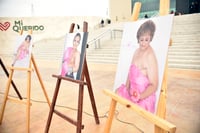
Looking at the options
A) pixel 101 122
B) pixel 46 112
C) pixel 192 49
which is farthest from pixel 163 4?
pixel 192 49

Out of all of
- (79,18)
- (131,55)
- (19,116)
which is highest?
(79,18)

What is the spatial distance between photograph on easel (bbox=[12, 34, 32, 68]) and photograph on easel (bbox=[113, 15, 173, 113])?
4.02 ft

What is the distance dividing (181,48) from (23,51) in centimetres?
494

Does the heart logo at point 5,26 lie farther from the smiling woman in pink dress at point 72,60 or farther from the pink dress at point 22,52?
the smiling woman in pink dress at point 72,60

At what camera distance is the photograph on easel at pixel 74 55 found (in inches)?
67.5

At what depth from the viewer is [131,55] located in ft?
4.34

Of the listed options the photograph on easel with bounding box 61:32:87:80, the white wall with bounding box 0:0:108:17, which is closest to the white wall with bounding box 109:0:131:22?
the white wall with bounding box 0:0:108:17

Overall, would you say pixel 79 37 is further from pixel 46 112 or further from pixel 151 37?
pixel 46 112

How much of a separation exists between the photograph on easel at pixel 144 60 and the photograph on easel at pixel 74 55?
0.43 m

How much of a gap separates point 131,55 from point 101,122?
1148 millimetres

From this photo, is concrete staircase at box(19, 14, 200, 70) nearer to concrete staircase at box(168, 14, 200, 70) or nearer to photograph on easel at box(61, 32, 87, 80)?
concrete staircase at box(168, 14, 200, 70)

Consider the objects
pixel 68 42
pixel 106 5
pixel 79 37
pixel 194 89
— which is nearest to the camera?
pixel 79 37

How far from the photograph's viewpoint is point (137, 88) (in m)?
1.22

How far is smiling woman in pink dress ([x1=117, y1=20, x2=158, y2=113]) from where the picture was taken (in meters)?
1.12
